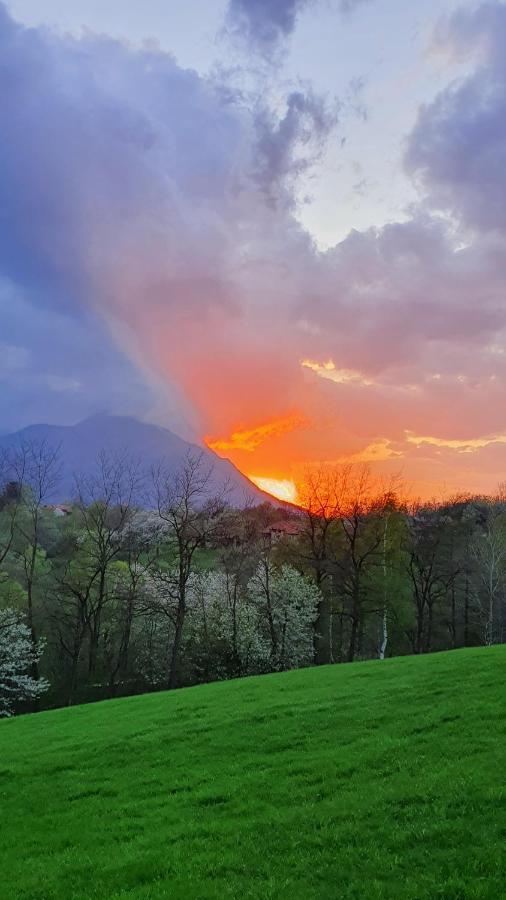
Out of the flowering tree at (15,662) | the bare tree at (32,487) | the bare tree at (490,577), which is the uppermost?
the bare tree at (32,487)

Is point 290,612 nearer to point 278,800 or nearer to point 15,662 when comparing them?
point 15,662

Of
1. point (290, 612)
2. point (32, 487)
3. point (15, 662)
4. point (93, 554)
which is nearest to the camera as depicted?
point (15, 662)

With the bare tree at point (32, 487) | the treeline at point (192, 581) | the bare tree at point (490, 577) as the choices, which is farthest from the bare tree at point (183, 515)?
the bare tree at point (490, 577)

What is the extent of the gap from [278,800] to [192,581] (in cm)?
4594

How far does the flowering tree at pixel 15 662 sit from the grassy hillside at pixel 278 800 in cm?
2651

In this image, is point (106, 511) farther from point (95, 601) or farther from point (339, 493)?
point (339, 493)

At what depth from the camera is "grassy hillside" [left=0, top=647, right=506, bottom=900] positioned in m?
8.51

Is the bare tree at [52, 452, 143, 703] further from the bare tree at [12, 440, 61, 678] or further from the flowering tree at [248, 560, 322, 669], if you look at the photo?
the flowering tree at [248, 560, 322, 669]

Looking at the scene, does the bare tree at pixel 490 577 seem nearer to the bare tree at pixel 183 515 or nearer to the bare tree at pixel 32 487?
the bare tree at pixel 183 515

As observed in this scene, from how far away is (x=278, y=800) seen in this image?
11.4 meters

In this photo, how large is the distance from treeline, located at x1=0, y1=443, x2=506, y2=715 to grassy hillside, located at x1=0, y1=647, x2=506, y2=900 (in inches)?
1077

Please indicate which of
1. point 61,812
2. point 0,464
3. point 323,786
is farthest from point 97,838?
point 0,464

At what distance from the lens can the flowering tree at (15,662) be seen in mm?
44750

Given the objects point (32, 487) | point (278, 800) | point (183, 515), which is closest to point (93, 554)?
point (32, 487)
